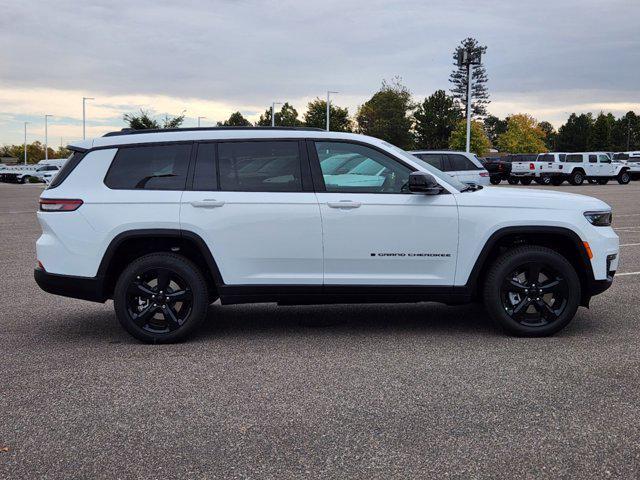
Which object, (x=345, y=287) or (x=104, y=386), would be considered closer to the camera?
(x=104, y=386)

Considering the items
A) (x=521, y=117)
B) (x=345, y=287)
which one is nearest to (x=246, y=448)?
(x=345, y=287)

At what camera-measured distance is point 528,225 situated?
5699 millimetres

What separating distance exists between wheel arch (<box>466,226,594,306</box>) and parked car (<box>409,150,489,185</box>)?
1208cm

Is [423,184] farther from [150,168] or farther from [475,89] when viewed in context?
[475,89]

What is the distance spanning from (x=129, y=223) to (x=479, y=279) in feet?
9.49

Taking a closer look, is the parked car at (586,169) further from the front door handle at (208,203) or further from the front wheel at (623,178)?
the front door handle at (208,203)

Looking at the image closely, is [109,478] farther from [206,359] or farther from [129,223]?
[129,223]

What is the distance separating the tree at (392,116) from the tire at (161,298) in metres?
79.4

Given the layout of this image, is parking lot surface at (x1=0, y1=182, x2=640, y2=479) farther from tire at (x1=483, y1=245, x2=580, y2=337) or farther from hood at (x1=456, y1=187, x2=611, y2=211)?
hood at (x1=456, y1=187, x2=611, y2=211)

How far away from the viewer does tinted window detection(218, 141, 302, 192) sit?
5688mm

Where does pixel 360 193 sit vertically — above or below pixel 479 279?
above

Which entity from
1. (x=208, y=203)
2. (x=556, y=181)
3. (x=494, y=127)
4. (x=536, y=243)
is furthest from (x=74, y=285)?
(x=494, y=127)

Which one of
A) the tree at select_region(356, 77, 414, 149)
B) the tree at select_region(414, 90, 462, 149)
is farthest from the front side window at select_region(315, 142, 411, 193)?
the tree at select_region(414, 90, 462, 149)

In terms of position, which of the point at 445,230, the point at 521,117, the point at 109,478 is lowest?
the point at 109,478
